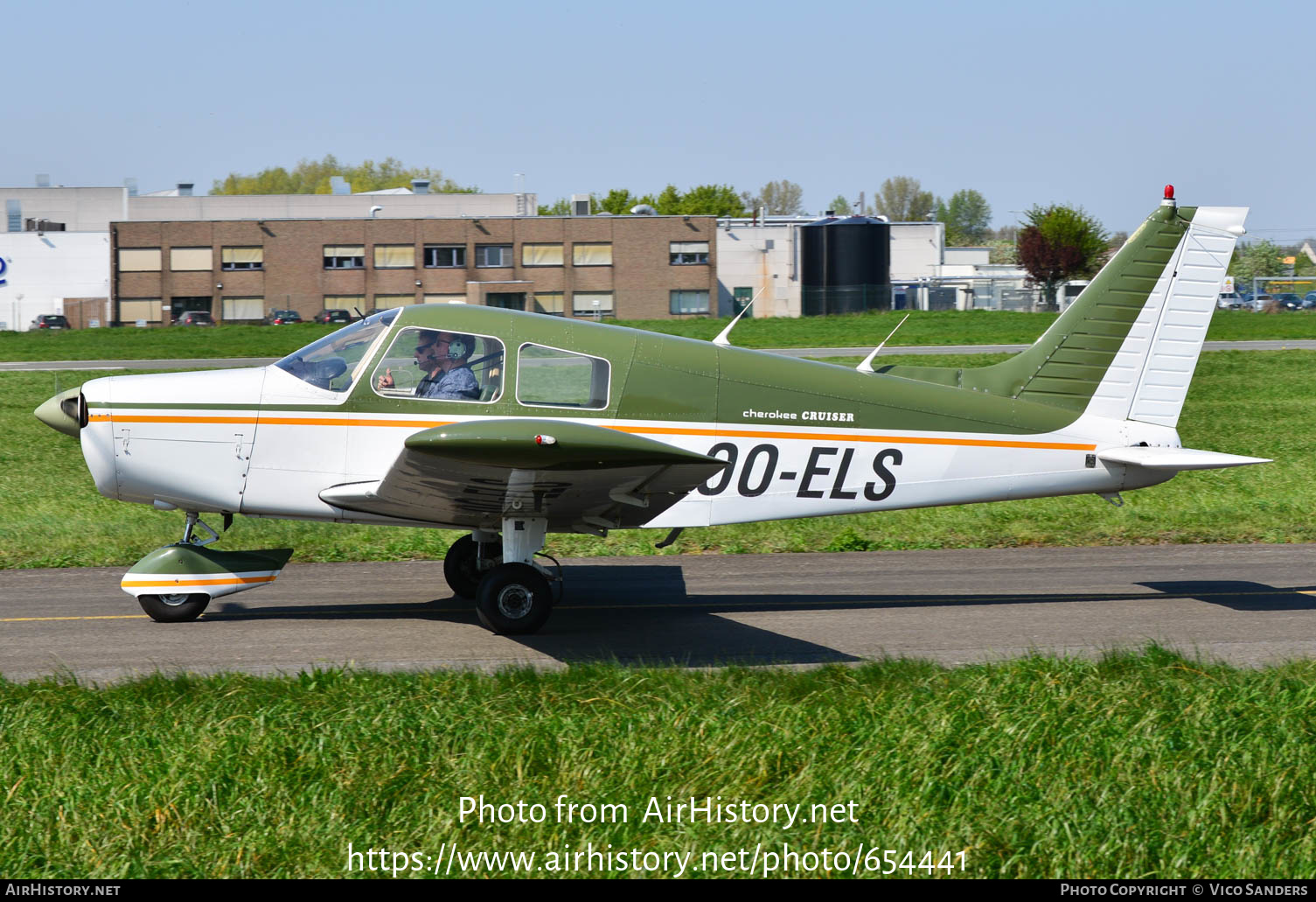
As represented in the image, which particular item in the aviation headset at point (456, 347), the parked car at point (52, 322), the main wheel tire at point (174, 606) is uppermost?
the parked car at point (52, 322)

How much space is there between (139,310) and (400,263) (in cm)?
1533

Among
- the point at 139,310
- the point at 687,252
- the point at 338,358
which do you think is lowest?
the point at 338,358

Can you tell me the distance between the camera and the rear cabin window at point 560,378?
8.04 meters

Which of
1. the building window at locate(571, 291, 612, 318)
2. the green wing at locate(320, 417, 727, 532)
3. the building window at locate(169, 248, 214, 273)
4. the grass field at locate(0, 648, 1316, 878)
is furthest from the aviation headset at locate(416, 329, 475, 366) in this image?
the building window at locate(169, 248, 214, 273)

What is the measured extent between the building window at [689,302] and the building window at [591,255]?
4349 millimetres

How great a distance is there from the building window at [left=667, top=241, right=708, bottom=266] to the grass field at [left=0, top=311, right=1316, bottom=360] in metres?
19.7

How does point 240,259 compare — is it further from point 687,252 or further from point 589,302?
point 687,252

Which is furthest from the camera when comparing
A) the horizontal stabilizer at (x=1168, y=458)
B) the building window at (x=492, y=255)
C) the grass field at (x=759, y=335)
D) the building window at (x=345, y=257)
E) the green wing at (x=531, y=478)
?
the building window at (x=492, y=255)

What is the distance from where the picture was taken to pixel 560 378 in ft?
26.7

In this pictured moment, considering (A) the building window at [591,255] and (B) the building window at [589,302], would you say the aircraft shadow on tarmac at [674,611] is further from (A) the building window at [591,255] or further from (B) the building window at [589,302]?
(A) the building window at [591,255]

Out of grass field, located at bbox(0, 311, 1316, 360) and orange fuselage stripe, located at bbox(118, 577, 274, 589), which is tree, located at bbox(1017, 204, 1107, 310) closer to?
grass field, located at bbox(0, 311, 1316, 360)

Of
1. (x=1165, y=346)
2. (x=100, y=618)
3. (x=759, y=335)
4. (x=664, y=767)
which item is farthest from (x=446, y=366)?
(x=759, y=335)

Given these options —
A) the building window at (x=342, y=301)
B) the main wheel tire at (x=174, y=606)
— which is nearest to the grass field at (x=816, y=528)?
the main wheel tire at (x=174, y=606)
